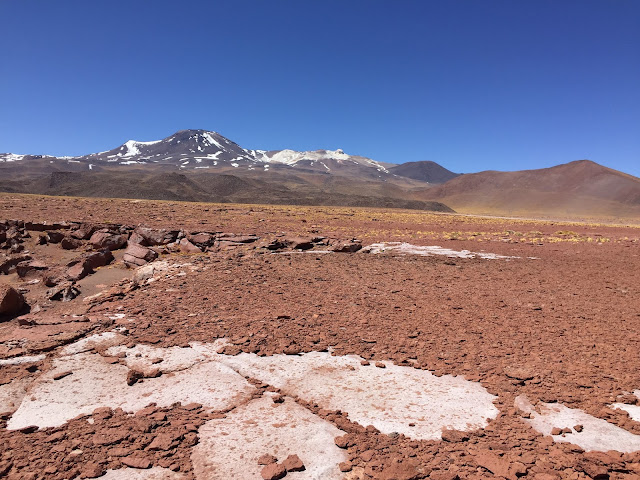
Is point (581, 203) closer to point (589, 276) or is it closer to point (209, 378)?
point (589, 276)

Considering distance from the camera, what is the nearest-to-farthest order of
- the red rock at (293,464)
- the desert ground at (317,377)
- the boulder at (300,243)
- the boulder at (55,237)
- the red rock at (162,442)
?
the red rock at (293,464)
the desert ground at (317,377)
the red rock at (162,442)
the boulder at (55,237)
the boulder at (300,243)

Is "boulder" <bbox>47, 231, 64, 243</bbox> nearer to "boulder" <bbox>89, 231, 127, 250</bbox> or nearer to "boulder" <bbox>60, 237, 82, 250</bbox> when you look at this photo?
"boulder" <bbox>60, 237, 82, 250</bbox>

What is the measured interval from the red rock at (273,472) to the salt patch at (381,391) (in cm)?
109

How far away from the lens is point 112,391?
15.7ft

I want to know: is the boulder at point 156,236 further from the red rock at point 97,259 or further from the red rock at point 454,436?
the red rock at point 454,436

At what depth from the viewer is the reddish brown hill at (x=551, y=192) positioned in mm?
112500

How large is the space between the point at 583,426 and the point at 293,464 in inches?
119

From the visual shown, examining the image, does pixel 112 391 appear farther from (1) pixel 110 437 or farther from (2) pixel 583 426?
(2) pixel 583 426

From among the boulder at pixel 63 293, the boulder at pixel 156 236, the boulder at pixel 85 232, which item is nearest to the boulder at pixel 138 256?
the boulder at pixel 156 236

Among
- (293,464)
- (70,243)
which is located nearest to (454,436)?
(293,464)

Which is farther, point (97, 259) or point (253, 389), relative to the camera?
point (97, 259)

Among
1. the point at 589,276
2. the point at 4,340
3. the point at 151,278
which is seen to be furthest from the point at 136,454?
the point at 589,276

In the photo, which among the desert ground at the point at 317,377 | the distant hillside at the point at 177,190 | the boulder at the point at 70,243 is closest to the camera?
the desert ground at the point at 317,377

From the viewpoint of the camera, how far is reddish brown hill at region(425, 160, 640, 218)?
11250 cm
